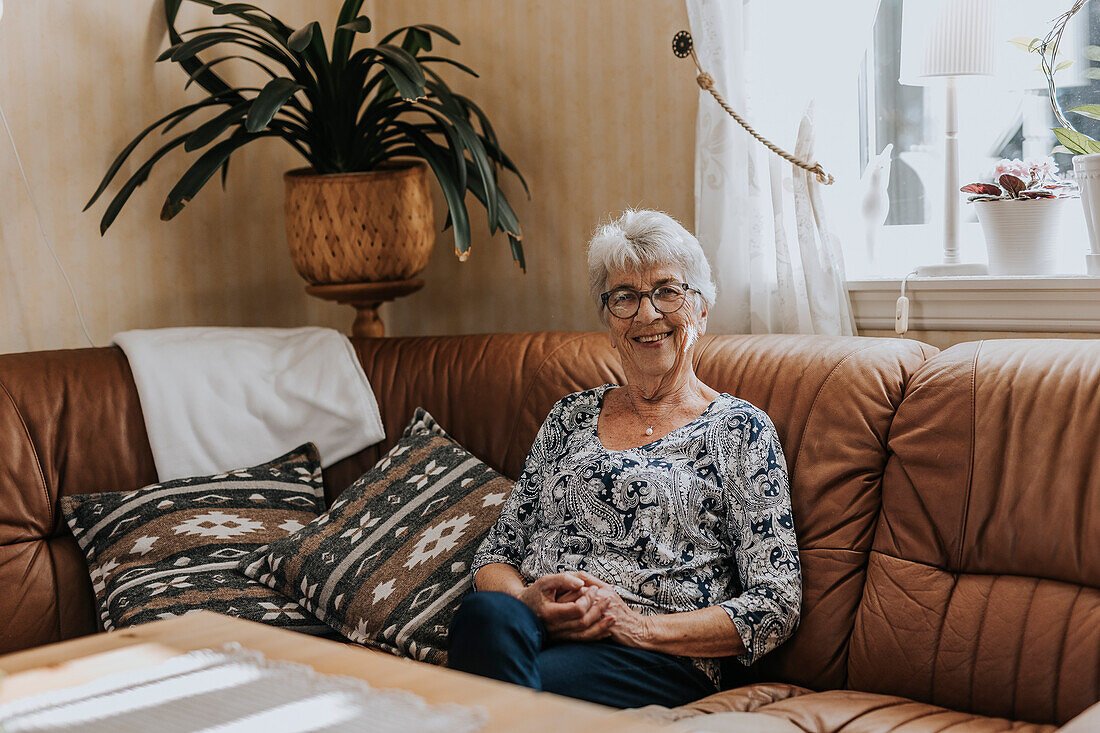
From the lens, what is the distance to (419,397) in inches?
96.0

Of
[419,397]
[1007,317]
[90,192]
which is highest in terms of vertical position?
[90,192]

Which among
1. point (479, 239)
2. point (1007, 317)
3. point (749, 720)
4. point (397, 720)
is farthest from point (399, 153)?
point (397, 720)

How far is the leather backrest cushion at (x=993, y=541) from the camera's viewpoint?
1.46m

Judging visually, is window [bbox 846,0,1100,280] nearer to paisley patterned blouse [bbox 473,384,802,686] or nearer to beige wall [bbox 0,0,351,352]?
paisley patterned blouse [bbox 473,384,802,686]

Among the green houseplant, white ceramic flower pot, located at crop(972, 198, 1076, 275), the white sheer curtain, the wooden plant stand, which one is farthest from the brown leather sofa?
the wooden plant stand

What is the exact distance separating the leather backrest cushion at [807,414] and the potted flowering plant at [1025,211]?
14.0 inches

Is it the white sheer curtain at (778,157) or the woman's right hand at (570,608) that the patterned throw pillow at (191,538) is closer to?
the woman's right hand at (570,608)

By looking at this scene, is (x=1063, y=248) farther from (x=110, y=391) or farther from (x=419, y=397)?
(x=110, y=391)

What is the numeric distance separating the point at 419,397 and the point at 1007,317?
133 centimetres

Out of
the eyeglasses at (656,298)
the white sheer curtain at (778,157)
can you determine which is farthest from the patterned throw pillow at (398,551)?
the white sheer curtain at (778,157)

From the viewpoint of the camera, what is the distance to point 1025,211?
1.97 meters

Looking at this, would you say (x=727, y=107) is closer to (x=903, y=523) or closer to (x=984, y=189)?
(x=984, y=189)

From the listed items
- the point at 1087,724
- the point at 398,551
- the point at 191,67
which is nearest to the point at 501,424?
the point at 398,551

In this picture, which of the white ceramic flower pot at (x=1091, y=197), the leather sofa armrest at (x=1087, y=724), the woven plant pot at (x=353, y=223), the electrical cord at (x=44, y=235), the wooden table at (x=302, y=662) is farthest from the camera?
the woven plant pot at (x=353, y=223)
